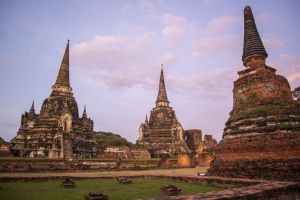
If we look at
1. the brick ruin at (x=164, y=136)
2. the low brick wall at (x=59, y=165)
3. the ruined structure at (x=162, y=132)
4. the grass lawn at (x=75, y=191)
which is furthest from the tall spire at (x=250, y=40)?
the ruined structure at (x=162, y=132)

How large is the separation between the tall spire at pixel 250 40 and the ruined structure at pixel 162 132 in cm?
2492

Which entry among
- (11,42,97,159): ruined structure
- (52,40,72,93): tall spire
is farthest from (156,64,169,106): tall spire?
(52,40,72,93): tall spire

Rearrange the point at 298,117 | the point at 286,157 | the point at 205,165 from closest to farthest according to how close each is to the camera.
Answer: the point at 286,157 → the point at 298,117 → the point at 205,165

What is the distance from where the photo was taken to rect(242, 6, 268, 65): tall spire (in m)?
16.0

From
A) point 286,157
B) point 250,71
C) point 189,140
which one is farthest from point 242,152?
point 189,140

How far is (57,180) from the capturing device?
14.0m

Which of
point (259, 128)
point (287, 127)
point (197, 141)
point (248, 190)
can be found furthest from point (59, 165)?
point (197, 141)

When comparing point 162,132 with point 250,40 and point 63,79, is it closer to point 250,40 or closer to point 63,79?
point 63,79

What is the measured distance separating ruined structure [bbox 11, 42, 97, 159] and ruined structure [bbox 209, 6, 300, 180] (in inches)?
768

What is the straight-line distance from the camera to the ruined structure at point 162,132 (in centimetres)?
4066

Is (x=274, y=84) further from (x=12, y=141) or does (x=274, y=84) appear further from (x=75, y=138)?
(x=12, y=141)

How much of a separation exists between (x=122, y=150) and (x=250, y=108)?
24.5 meters

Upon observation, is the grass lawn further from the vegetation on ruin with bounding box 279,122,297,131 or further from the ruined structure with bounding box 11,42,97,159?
the ruined structure with bounding box 11,42,97,159

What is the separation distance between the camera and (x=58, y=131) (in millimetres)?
29219
